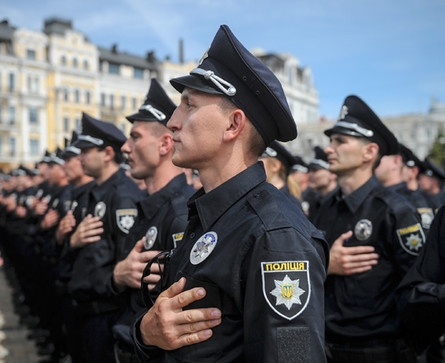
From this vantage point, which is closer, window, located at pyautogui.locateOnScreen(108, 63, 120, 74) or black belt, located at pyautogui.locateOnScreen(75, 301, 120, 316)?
black belt, located at pyautogui.locateOnScreen(75, 301, 120, 316)

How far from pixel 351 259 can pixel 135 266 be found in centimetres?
147

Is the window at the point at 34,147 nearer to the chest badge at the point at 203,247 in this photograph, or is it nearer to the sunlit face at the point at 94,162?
the sunlit face at the point at 94,162

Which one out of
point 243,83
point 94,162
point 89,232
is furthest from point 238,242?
point 94,162

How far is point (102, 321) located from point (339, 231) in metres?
2.11

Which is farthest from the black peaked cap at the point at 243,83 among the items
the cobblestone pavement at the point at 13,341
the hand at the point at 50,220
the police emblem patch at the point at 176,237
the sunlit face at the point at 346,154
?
the cobblestone pavement at the point at 13,341

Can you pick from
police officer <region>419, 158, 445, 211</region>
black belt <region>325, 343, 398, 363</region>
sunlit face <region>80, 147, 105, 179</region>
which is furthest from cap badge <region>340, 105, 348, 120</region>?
police officer <region>419, 158, 445, 211</region>

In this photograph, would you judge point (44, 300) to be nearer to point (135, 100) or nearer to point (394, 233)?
point (394, 233)

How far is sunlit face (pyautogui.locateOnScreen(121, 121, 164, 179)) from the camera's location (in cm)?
423

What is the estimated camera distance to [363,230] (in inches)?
158

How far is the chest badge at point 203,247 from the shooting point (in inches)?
81.9

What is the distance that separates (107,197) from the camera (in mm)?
4902

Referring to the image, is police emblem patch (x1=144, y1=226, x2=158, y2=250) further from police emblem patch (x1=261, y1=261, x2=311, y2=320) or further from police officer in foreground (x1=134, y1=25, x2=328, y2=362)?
police emblem patch (x1=261, y1=261, x2=311, y2=320)

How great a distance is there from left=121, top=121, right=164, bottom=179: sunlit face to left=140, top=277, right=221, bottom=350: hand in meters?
2.13

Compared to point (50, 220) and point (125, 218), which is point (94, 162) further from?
point (50, 220)
